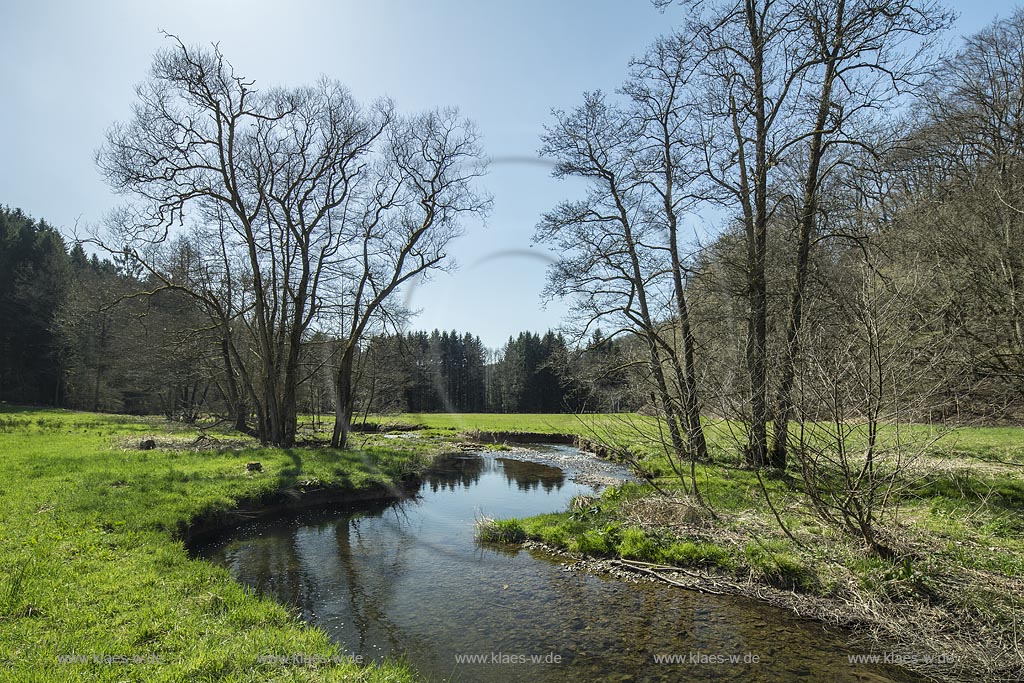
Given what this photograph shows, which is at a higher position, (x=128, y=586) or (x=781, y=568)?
(x=128, y=586)

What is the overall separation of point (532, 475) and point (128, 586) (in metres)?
15.0

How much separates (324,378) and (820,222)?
96.1ft

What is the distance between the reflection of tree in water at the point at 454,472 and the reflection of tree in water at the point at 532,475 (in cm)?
123

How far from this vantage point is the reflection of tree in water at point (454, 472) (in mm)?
17953

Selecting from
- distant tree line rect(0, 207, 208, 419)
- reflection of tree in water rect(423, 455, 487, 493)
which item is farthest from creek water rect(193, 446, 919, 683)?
distant tree line rect(0, 207, 208, 419)

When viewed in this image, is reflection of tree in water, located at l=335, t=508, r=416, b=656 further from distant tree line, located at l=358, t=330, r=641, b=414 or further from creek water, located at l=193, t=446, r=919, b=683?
distant tree line, located at l=358, t=330, r=641, b=414

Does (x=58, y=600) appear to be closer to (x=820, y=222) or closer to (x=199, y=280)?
(x=820, y=222)

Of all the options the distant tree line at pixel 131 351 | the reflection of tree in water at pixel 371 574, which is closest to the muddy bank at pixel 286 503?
the reflection of tree in water at pixel 371 574

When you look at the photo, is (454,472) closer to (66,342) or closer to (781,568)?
(781,568)

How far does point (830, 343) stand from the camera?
320 inches

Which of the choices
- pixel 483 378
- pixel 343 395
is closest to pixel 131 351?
pixel 343 395

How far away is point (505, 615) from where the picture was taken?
6.98m

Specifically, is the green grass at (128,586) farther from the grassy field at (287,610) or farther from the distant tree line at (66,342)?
the distant tree line at (66,342)

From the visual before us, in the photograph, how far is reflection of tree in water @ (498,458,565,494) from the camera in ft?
57.8
